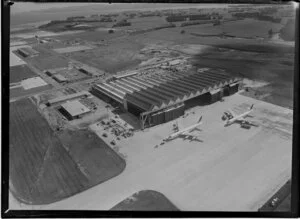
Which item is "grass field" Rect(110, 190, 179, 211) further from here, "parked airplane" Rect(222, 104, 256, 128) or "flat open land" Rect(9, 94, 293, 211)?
"parked airplane" Rect(222, 104, 256, 128)

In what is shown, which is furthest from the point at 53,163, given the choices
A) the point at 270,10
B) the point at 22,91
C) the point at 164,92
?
the point at 270,10

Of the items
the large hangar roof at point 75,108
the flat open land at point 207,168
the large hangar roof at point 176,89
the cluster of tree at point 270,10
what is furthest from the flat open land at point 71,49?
the flat open land at point 207,168

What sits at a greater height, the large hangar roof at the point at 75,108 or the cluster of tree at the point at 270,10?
the cluster of tree at the point at 270,10

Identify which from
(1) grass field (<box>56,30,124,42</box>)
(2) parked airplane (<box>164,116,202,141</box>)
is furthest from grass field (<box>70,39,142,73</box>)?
(2) parked airplane (<box>164,116,202,141</box>)

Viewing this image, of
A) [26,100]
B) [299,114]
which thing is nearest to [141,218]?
[299,114]

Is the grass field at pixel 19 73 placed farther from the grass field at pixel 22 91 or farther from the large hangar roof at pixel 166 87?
the large hangar roof at pixel 166 87

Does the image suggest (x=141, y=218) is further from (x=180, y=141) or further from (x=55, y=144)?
(x=55, y=144)

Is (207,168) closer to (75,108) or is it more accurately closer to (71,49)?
(75,108)
